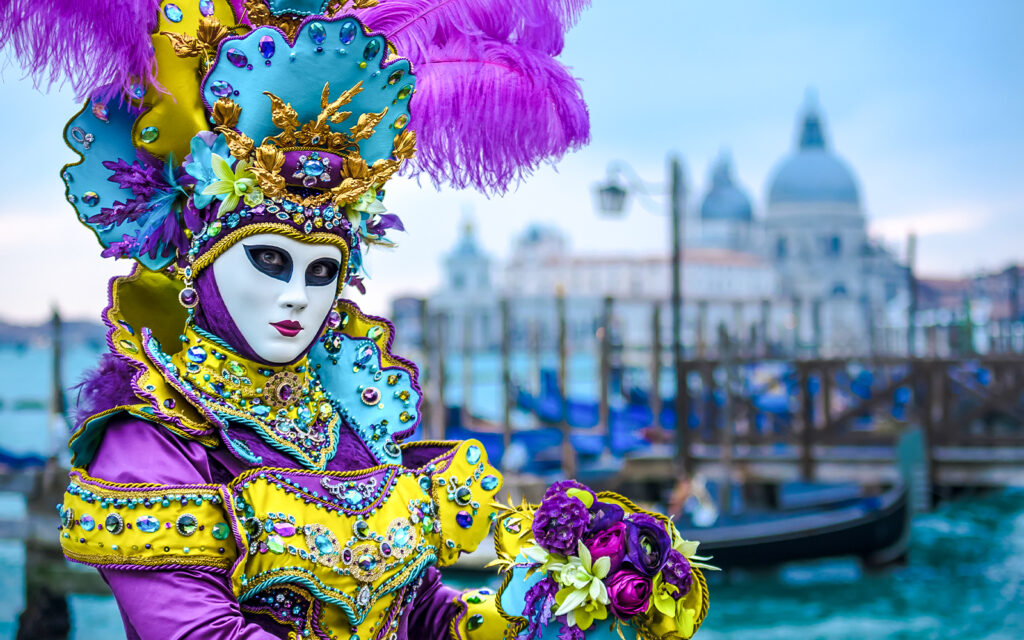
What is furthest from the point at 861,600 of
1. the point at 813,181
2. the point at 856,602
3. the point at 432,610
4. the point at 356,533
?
the point at 813,181

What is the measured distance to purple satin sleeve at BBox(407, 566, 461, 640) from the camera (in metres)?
1.55

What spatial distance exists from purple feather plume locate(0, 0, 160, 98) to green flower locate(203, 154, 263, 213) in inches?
5.9

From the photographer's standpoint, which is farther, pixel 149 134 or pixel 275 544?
pixel 149 134

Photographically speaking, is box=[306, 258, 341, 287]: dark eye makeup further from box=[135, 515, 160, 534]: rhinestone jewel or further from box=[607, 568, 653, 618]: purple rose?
box=[607, 568, 653, 618]: purple rose

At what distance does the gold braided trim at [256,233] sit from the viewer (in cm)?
134

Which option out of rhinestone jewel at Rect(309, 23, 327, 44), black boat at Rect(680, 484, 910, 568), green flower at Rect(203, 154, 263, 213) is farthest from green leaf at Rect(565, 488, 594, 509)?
black boat at Rect(680, 484, 910, 568)

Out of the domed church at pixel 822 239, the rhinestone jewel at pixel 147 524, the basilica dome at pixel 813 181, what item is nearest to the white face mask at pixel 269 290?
the rhinestone jewel at pixel 147 524

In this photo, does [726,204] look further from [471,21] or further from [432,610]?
[432,610]

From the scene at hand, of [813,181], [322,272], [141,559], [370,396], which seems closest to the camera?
[141,559]

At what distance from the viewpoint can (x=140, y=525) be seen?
119 cm

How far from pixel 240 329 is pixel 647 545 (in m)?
0.60

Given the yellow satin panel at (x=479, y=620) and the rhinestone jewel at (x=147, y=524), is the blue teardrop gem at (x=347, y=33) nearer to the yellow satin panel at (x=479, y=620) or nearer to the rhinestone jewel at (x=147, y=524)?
the rhinestone jewel at (x=147, y=524)

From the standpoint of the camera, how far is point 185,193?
1.41m

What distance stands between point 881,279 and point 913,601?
62.0m
